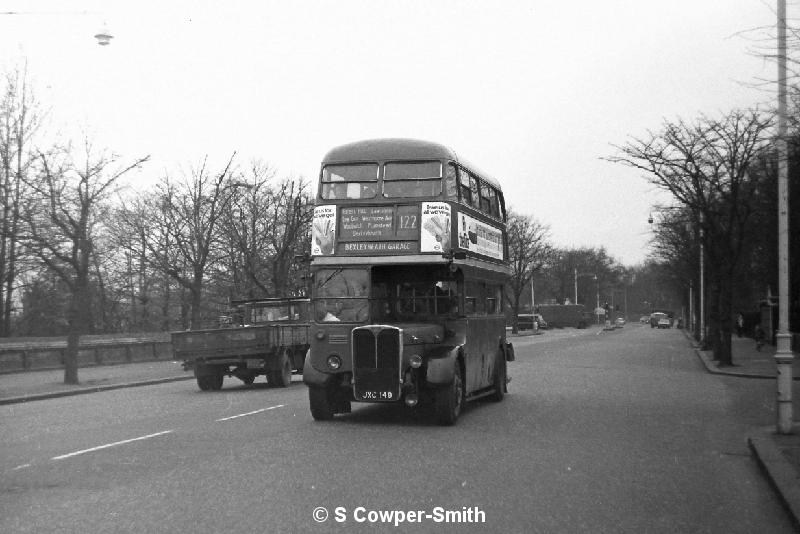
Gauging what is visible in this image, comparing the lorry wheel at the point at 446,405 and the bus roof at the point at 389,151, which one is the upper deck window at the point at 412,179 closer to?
the bus roof at the point at 389,151

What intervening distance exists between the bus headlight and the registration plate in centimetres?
55

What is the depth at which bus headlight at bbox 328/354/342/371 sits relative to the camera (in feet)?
47.2

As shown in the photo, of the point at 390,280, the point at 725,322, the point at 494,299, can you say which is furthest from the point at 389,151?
the point at 725,322

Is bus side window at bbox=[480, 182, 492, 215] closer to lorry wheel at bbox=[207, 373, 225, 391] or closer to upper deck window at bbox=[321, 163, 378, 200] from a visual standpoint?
upper deck window at bbox=[321, 163, 378, 200]

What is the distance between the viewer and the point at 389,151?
592 inches

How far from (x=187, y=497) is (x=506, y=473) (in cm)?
330

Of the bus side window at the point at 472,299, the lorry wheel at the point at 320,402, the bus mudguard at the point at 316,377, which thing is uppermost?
the bus side window at the point at 472,299

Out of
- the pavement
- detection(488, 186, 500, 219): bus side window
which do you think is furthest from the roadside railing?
detection(488, 186, 500, 219): bus side window

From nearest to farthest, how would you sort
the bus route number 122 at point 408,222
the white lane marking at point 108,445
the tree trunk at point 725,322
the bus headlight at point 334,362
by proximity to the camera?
the white lane marking at point 108,445 → the bus headlight at point 334,362 → the bus route number 122 at point 408,222 → the tree trunk at point 725,322

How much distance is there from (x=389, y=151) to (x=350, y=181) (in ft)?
2.57

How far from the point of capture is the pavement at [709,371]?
31.3 feet

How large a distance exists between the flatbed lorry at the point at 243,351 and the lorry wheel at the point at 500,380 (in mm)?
6227

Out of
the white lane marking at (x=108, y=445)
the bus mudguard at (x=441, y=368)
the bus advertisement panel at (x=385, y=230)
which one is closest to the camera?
the white lane marking at (x=108, y=445)

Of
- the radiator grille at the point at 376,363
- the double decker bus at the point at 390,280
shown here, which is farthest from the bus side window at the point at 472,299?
the radiator grille at the point at 376,363
